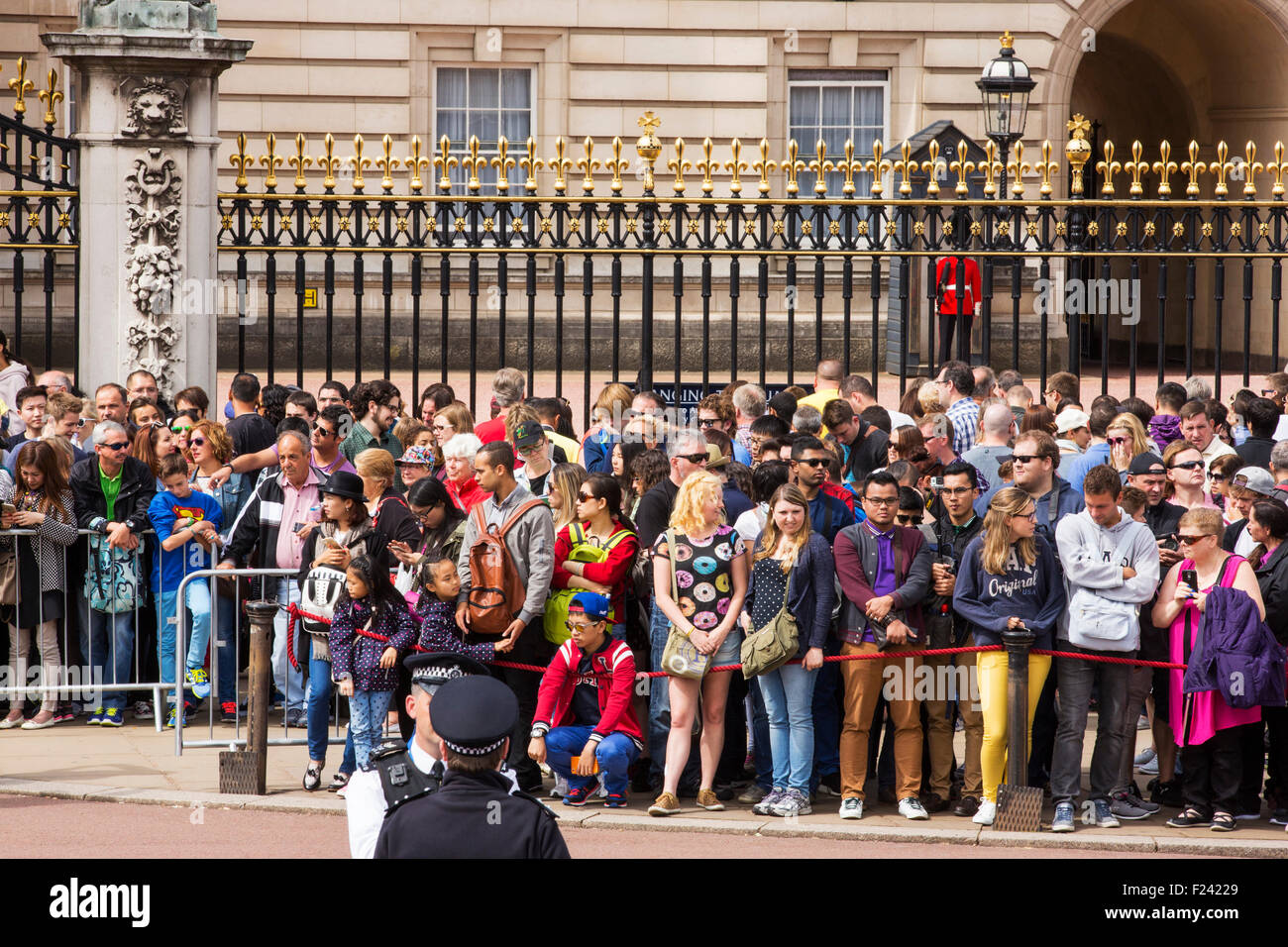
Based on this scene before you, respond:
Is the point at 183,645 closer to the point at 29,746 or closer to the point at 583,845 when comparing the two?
the point at 29,746

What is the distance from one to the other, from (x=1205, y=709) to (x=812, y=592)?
6.18 ft

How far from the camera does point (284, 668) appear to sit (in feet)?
32.5

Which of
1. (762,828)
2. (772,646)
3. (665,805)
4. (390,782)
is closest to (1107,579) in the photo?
(772,646)

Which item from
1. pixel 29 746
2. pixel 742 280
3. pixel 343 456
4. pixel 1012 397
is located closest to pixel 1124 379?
pixel 742 280

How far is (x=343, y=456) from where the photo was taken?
10.3m

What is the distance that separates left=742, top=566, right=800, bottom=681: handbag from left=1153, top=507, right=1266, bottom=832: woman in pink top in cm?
173

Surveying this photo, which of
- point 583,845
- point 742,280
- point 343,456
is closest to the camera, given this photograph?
point 583,845

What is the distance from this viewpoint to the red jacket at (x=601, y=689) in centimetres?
865

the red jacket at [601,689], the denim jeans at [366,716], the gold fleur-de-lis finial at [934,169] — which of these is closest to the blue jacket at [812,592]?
the red jacket at [601,689]

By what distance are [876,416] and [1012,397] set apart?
1.38m

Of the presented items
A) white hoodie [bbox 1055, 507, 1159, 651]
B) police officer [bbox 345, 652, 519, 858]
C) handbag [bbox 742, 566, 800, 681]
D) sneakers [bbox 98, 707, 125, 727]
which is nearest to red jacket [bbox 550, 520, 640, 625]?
handbag [bbox 742, 566, 800, 681]

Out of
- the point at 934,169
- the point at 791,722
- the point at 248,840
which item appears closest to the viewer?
the point at 248,840

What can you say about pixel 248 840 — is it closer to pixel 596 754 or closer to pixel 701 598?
pixel 596 754
